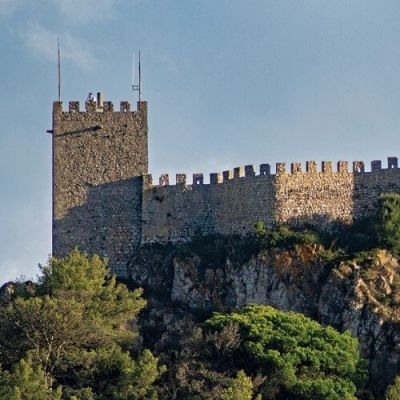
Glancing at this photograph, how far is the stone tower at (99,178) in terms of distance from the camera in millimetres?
80250

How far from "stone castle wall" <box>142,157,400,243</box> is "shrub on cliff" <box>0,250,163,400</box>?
685 centimetres

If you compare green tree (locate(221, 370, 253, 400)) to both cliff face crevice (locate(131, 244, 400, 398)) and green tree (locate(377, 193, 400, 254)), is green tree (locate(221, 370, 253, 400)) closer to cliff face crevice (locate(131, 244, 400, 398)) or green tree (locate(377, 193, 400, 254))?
cliff face crevice (locate(131, 244, 400, 398))

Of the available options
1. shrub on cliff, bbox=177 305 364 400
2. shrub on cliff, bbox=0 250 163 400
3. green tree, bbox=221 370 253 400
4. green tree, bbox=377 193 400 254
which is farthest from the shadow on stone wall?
green tree, bbox=221 370 253 400

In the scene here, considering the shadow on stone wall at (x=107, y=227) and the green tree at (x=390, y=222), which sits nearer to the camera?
the green tree at (x=390, y=222)

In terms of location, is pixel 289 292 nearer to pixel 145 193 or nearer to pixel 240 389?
pixel 145 193

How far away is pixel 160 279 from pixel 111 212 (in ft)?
12.0

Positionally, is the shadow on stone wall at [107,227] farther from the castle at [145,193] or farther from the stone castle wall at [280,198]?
the stone castle wall at [280,198]

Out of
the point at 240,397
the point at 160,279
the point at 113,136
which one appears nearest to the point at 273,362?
the point at 240,397

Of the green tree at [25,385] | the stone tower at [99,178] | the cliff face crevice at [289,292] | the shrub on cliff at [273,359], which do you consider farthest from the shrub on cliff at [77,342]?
the stone tower at [99,178]

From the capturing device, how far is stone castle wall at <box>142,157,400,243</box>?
Result: 7819cm

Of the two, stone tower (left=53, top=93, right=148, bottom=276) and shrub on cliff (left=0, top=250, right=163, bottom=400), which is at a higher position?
stone tower (left=53, top=93, right=148, bottom=276)

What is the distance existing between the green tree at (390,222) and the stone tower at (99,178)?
9.87 m

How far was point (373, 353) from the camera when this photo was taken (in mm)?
73438

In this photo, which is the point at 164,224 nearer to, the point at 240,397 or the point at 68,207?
the point at 68,207
